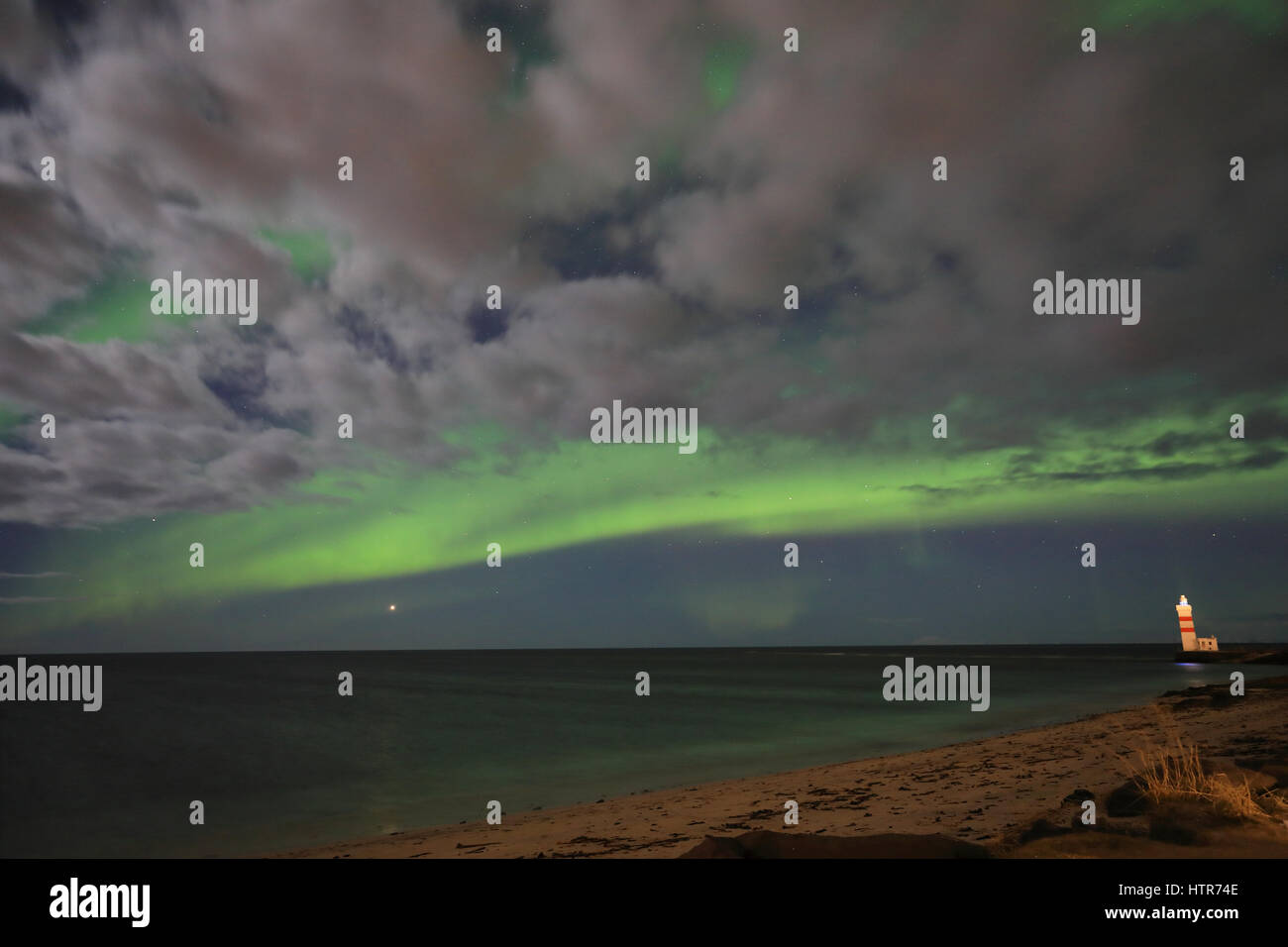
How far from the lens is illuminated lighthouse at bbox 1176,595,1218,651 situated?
90.9 meters

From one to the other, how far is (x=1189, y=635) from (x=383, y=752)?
118m

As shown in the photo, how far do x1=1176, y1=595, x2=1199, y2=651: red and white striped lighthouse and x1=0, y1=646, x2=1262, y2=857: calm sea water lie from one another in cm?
3166

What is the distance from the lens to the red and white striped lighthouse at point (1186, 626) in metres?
90.4

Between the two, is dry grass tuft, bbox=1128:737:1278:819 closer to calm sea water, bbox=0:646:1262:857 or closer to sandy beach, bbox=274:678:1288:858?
sandy beach, bbox=274:678:1288:858

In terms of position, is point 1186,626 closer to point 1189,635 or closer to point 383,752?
point 1189,635

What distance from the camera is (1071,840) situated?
8562 millimetres

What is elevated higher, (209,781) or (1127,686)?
(209,781)

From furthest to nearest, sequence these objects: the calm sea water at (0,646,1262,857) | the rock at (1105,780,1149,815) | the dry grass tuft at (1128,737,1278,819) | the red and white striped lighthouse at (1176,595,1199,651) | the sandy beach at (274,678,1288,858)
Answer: the red and white striped lighthouse at (1176,595,1199,651), the calm sea water at (0,646,1262,857), the rock at (1105,780,1149,815), the dry grass tuft at (1128,737,1278,819), the sandy beach at (274,678,1288,858)

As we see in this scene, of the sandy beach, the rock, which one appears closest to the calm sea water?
the sandy beach

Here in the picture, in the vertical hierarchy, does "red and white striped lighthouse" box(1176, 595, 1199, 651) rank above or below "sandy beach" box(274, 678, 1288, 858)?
below

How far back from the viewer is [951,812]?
13.6 meters
